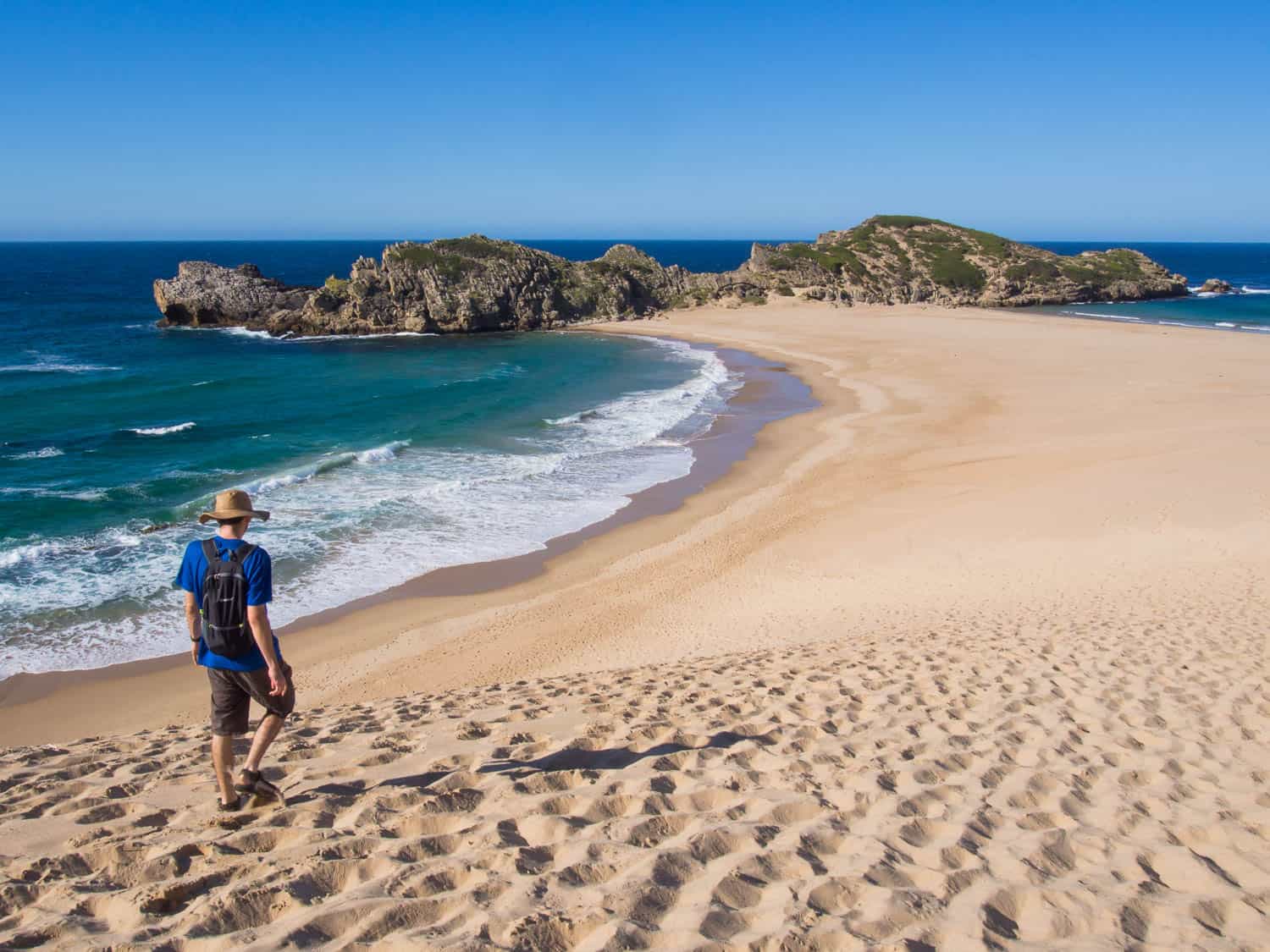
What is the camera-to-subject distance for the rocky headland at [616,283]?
56.7 metres

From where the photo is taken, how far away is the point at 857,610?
39.7ft

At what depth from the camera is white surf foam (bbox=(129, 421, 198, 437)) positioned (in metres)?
26.6

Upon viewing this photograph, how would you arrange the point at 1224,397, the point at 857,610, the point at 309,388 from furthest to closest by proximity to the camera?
the point at 309,388 < the point at 1224,397 < the point at 857,610

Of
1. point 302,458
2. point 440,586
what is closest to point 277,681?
point 440,586

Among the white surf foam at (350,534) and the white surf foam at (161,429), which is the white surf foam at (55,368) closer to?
the white surf foam at (161,429)

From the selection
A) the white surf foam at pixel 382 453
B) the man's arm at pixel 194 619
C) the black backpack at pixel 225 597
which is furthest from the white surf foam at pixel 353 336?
the black backpack at pixel 225 597

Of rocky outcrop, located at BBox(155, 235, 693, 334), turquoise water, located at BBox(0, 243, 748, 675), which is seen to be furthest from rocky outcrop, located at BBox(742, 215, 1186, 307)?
turquoise water, located at BBox(0, 243, 748, 675)

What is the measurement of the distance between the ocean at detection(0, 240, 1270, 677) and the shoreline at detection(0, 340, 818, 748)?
0.35 m

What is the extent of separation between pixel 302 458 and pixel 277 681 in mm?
20319

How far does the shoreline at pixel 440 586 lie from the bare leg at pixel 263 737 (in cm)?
615

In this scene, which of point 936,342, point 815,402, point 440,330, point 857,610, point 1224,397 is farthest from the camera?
point 440,330

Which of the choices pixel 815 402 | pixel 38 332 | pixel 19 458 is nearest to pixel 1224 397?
pixel 815 402

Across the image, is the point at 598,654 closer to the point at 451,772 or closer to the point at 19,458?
the point at 451,772

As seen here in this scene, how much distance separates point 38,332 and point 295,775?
60.7 m
